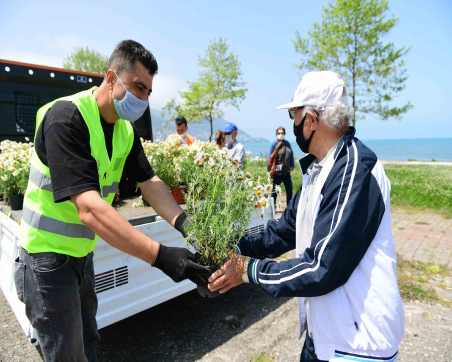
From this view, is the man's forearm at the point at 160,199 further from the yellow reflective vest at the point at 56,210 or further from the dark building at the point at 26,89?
the dark building at the point at 26,89

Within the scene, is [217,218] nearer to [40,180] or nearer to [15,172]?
[40,180]

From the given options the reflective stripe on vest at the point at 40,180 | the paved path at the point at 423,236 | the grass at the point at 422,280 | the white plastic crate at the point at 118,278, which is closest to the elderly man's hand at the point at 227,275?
the reflective stripe on vest at the point at 40,180

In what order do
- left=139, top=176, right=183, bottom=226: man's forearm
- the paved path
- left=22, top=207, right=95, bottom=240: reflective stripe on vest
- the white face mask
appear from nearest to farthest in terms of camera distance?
left=22, top=207, right=95, bottom=240: reflective stripe on vest → left=139, top=176, right=183, bottom=226: man's forearm → the paved path → the white face mask

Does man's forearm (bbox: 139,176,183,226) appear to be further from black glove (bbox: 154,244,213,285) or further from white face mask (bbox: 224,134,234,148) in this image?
white face mask (bbox: 224,134,234,148)

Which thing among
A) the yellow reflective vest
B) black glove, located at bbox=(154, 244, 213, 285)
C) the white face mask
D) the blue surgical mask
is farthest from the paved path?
the yellow reflective vest

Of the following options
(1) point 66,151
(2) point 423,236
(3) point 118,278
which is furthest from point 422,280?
(1) point 66,151

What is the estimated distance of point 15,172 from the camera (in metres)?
2.96

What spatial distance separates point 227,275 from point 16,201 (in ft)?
7.48

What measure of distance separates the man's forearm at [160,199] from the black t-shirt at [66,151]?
27.6 inches

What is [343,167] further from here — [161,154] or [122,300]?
[161,154]

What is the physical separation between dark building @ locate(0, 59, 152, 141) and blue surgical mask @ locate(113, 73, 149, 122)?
8.93ft

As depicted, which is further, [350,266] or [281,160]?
[281,160]

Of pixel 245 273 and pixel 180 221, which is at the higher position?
pixel 180 221

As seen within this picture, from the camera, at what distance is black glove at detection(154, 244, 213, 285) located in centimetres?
167
